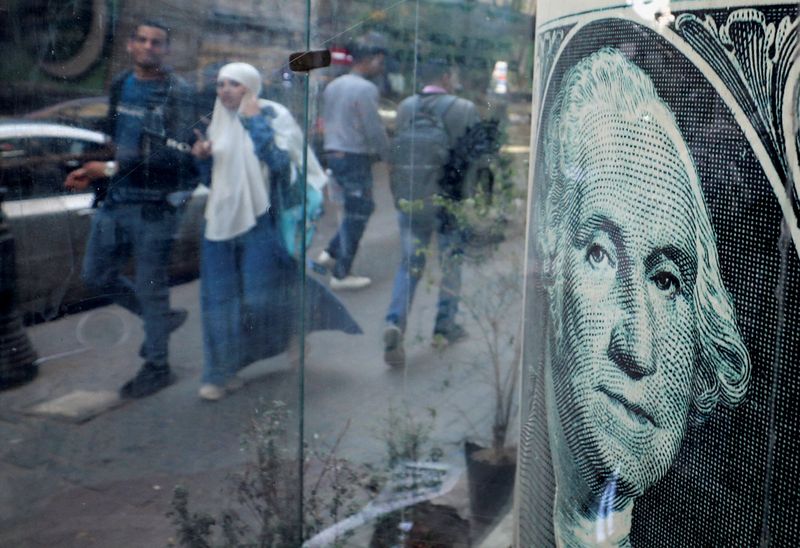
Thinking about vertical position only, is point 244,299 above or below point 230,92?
below

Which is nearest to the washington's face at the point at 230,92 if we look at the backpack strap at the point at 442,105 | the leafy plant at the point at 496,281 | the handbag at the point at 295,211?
the handbag at the point at 295,211

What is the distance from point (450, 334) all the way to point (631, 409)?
1.83 m

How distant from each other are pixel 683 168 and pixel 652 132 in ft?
0.35

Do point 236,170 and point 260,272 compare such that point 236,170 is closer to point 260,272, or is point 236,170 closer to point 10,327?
point 260,272

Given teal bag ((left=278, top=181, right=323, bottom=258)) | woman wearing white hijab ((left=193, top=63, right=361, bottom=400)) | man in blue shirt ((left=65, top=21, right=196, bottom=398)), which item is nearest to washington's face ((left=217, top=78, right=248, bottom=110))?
woman wearing white hijab ((left=193, top=63, right=361, bottom=400))

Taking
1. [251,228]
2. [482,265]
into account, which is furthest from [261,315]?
[482,265]

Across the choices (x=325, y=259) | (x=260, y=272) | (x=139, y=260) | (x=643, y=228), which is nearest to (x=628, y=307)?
(x=643, y=228)

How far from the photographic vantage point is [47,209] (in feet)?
8.79

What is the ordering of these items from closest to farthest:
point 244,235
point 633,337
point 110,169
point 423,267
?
point 633,337 < point 110,169 < point 244,235 < point 423,267

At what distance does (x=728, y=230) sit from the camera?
5.63 feet

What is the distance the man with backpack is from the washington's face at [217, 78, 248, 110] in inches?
30.2

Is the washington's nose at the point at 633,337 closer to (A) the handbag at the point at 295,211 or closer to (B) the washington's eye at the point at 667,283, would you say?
(B) the washington's eye at the point at 667,283

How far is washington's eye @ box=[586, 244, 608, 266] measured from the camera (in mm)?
2018

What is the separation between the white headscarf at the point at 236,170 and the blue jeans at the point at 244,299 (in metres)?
0.05
